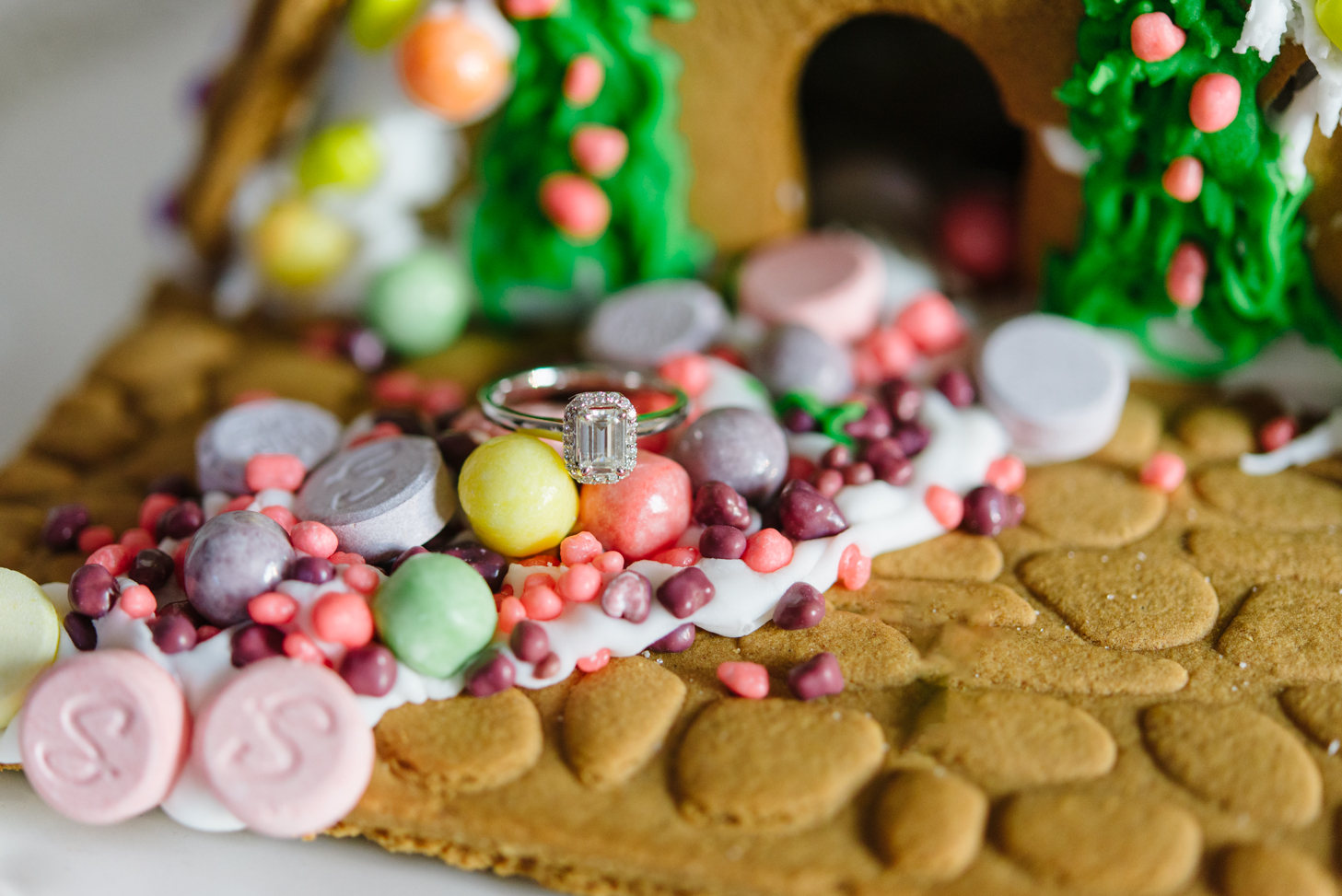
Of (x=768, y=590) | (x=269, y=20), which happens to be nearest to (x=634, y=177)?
(x=269, y=20)

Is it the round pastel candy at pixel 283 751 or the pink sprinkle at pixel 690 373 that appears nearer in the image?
the round pastel candy at pixel 283 751

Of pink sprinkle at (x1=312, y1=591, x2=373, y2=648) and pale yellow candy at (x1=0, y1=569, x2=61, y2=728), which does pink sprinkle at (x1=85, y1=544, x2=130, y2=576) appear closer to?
pale yellow candy at (x1=0, y1=569, x2=61, y2=728)

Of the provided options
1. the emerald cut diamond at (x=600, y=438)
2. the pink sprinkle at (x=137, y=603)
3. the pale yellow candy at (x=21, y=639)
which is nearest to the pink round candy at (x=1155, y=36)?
the emerald cut diamond at (x=600, y=438)

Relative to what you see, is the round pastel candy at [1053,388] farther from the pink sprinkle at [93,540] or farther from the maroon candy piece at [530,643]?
the pink sprinkle at [93,540]

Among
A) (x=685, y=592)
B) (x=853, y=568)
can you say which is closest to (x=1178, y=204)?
(x=853, y=568)

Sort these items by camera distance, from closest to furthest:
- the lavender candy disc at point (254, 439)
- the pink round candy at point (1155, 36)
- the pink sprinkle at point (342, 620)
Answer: the pink sprinkle at point (342, 620)
the pink round candy at point (1155, 36)
the lavender candy disc at point (254, 439)
